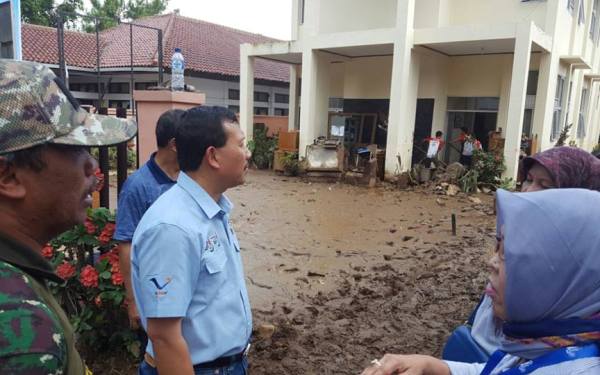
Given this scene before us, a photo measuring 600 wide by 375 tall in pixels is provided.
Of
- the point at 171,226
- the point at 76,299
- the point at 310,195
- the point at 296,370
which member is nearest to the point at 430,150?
the point at 310,195

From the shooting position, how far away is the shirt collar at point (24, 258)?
86cm

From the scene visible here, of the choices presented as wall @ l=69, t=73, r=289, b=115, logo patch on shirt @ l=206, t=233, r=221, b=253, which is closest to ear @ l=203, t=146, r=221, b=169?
logo patch on shirt @ l=206, t=233, r=221, b=253

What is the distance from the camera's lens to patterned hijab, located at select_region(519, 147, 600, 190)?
80.1 inches

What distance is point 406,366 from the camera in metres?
1.40

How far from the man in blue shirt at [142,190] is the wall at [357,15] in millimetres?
11301

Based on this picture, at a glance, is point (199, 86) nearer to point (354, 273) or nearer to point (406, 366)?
point (354, 273)

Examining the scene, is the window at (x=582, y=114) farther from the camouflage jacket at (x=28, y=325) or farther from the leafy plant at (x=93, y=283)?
the camouflage jacket at (x=28, y=325)

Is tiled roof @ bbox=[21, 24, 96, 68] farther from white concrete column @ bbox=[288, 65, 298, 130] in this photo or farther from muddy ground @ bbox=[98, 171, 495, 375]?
muddy ground @ bbox=[98, 171, 495, 375]

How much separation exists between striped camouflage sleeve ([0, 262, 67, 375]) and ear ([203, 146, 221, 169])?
3.02ft

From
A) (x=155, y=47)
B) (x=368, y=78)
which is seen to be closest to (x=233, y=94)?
(x=155, y=47)

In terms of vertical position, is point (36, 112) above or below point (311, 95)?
below

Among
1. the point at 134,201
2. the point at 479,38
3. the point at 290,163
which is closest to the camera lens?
the point at 134,201

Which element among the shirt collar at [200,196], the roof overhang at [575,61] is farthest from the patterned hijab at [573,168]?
the roof overhang at [575,61]

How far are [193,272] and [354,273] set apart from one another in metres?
4.03
